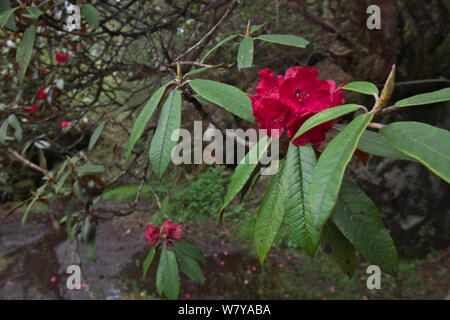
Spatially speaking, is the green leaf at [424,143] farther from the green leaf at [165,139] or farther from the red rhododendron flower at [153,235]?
the red rhododendron flower at [153,235]

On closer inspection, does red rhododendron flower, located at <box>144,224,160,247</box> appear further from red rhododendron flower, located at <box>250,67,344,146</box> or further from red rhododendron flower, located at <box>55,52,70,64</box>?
red rhododendron flower, located at <box>55,52,70,64</box>

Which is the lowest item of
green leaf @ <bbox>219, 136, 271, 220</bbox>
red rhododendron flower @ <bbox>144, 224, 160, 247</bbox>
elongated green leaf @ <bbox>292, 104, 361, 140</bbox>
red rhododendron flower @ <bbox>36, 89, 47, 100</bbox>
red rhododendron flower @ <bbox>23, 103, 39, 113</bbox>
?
red rhododendron flower @ <bbox>144, 224, 160, 247</bbox>

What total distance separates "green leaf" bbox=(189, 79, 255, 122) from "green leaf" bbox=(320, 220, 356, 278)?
0.92 feet

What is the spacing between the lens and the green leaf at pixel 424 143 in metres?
0.42

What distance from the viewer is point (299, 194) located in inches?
22.5

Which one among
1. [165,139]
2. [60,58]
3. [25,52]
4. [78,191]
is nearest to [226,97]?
[165,139]

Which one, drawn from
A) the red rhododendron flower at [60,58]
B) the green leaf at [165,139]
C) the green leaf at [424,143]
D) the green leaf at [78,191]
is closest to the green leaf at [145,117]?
the green leaf at [165,139]

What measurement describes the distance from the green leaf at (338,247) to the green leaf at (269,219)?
5.3 inches

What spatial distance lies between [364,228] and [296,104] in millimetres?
253

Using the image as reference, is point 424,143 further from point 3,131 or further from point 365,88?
point 3,131

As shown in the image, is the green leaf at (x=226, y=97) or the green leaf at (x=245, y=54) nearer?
the green leaf at (x=226, y=97)

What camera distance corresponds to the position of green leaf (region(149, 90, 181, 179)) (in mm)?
681

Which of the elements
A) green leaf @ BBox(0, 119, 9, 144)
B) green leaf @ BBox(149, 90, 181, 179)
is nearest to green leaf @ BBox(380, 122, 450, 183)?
green leaf @ BBox(149, 90, 181, 179)

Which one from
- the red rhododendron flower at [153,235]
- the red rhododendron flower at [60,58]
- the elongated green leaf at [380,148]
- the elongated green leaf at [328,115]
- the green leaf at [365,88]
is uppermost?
the red rhododendron flower at [60,58]
